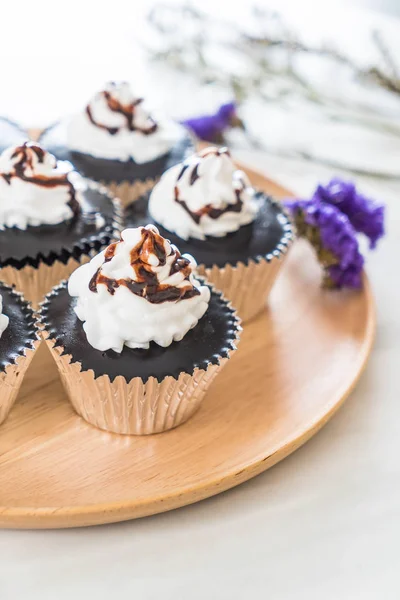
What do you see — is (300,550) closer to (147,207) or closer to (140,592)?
(140,592)

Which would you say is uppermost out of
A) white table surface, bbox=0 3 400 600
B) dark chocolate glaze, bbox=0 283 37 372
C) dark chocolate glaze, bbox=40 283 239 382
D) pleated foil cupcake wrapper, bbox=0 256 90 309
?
dark chocolate glaze, bbox=40 283 239 382

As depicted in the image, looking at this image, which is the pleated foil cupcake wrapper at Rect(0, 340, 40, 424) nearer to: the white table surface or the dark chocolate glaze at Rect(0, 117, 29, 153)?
the white table surface

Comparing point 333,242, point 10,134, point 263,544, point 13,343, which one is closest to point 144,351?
point 13,343

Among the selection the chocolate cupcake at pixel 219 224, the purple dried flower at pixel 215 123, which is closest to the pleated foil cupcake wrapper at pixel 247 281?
the chocolate cupcake at pixel 219 224

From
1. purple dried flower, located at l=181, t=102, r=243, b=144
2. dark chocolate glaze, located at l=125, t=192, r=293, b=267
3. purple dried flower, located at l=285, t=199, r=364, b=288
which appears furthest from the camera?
purple dried flower, located at l=181, t=102, r=243, b=144

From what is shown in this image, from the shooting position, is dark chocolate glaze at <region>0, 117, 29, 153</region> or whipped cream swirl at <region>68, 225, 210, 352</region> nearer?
whipped cream swirl at <region>68, 225, 210, 352</region>

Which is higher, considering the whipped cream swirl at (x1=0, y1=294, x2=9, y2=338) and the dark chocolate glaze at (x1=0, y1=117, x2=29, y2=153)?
the whipped cream swirl at (x1=0, y1=294, x2=9, y2=338)

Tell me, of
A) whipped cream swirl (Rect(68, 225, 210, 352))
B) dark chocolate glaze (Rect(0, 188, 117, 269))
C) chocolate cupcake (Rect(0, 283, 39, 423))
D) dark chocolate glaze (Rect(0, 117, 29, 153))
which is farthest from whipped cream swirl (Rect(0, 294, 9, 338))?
dark chocolate glaze (Rect(0, 117, 29, 153))

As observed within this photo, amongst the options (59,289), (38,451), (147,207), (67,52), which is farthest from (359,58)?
(38,451)
